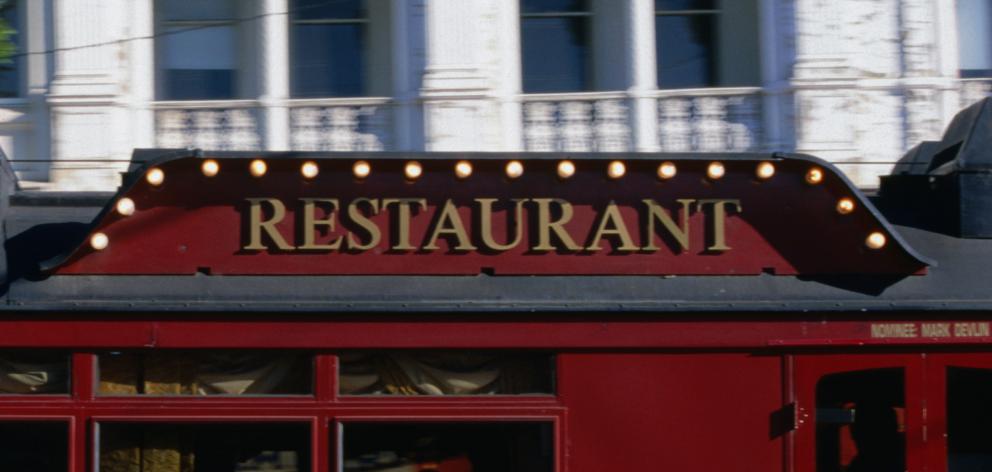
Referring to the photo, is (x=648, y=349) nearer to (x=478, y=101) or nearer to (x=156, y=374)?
(x=478, y=101)

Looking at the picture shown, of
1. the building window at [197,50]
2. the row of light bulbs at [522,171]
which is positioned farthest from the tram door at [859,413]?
the building window at [197,50]

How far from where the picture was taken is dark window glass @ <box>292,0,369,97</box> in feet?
33.0

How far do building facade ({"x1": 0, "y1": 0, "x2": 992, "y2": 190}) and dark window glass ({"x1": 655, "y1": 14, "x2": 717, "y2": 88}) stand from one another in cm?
3

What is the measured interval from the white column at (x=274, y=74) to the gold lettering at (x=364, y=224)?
1663mm

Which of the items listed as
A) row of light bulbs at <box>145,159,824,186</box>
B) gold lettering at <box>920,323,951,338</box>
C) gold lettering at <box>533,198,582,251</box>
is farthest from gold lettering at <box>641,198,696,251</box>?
gold lettering at <box>920,323,951,338</box>

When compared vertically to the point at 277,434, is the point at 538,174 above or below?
above

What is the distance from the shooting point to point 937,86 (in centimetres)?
948

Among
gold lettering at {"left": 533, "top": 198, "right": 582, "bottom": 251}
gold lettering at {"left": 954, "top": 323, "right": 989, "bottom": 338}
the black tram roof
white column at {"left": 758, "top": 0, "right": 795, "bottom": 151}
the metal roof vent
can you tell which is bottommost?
gold lettering at {"left": 954, "top": 323, "right": 989, "bottom": 338}

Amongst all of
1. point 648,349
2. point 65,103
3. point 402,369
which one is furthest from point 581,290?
Result: point 65,103

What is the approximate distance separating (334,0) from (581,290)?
334cm

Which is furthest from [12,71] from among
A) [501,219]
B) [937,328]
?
[937,328]

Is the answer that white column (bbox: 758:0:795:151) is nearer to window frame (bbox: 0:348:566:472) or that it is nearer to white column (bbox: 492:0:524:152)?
white column (bbox: 492:0:524:152)

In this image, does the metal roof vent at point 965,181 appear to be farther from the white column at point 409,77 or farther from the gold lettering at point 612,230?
the white column at point 409,77

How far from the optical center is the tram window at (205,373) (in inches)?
315
